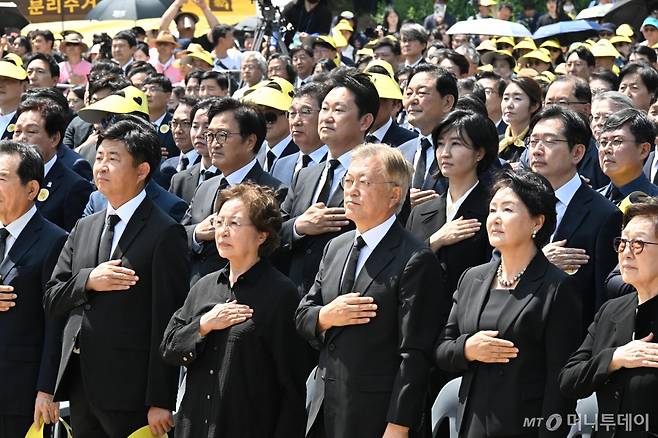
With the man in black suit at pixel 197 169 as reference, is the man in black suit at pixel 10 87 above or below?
above

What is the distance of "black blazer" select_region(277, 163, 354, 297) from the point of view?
6.24m

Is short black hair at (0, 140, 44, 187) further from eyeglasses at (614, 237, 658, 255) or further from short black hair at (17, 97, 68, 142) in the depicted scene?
eyeglasses at (614, 237, 658, 255)

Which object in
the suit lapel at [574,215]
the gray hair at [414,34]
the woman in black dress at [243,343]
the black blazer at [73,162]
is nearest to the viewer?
the woman in black dress at [243,343]

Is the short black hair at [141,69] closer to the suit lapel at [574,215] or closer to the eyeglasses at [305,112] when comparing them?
the eyeglasses at [305,112]

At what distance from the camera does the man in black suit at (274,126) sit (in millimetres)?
8266

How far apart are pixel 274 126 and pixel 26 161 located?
90.1 inches

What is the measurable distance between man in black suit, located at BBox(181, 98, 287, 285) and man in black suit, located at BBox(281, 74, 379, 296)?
0.21 meters

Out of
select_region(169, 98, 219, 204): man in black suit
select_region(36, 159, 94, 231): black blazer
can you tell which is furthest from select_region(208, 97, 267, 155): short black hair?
select_region(36, 159, 94, 231): black blazer

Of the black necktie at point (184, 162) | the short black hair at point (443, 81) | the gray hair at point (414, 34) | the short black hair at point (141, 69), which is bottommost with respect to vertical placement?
the black necktie at point (184, 162)

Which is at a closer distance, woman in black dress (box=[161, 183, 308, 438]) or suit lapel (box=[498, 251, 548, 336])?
suit lapel (box=[498, 251, 548, 336])

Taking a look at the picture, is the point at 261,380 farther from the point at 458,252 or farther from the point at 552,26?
the point at 552,26

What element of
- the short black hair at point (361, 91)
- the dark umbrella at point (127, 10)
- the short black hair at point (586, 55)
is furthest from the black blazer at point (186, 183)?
the dark umbrella at point (127, 10)

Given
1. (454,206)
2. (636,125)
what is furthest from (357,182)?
(636,125)

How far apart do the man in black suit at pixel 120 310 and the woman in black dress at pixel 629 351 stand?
2071mm
